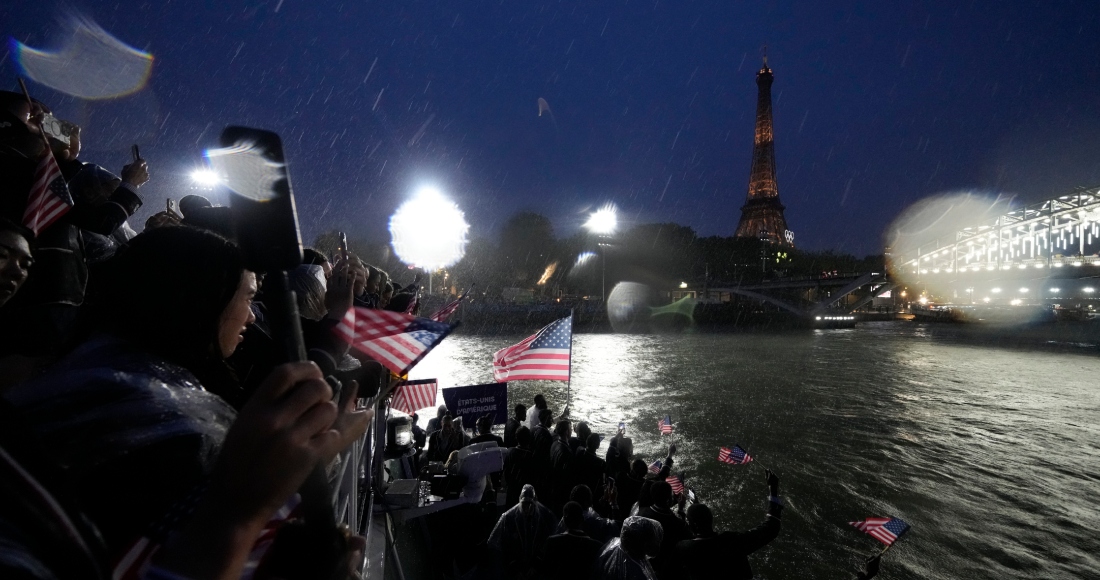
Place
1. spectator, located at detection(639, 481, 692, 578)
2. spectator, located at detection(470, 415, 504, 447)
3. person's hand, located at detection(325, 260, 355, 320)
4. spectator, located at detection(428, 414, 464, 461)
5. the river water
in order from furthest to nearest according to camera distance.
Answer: the river water, spectator, located at detection(428, 414, 464, 461), spectator, located at detection(470, 415, 504, 447), spectator, located at detection(639, 481, 692, 578), person's hand, located at detection(325, 260, 355, 320)

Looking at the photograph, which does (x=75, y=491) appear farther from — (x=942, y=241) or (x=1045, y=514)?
(x=942, y=241)

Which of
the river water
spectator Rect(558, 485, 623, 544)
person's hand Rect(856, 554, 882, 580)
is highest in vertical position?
spectator Rect(558, 485, 623, 544)

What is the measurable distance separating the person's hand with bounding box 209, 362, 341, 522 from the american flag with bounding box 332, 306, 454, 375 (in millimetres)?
3043

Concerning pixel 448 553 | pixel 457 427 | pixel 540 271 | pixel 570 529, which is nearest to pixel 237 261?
pixel 570 529

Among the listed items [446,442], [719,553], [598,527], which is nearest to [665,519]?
[719,553]

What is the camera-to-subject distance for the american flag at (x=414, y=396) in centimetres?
922

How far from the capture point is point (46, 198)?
2496 millimetres

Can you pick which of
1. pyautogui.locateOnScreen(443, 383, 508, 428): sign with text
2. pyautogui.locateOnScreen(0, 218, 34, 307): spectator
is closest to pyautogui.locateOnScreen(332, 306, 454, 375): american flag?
pyautogui.locateOnScreen(0, 218, 34, 307): spectator

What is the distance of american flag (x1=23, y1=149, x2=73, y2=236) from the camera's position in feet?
7.73

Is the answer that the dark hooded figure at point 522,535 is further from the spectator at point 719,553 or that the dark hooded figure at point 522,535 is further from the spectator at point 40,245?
the spectator at point 40,245

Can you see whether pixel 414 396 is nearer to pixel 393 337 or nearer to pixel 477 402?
pixel 477 402

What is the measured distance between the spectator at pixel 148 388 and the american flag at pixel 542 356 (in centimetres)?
765

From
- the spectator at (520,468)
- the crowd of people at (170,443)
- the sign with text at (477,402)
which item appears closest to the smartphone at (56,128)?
the crowd of people at (170,443)

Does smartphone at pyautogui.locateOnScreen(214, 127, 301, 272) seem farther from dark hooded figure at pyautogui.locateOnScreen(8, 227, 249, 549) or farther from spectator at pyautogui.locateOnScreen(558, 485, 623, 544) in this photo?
spectator at pyautogui.locateOnScreen(558, 485, 623, 544)
